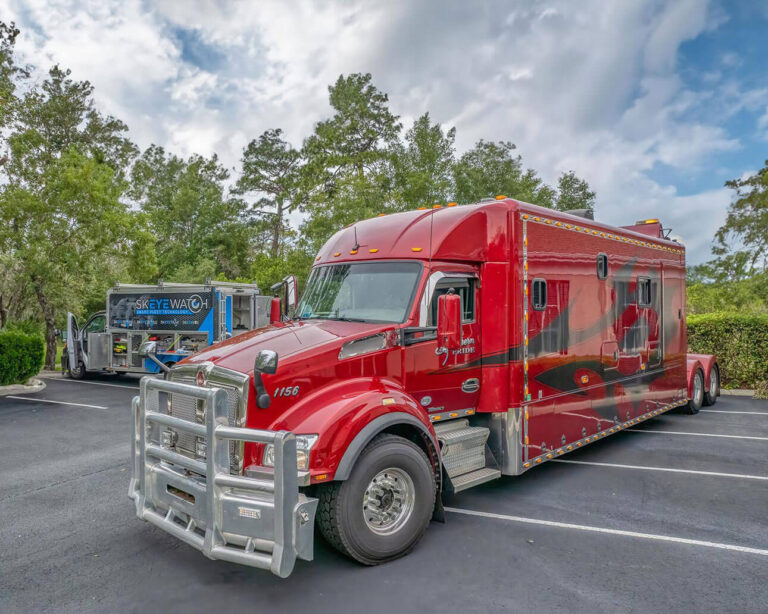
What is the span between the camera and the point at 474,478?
5.48 metres

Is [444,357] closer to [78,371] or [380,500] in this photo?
[380,500]

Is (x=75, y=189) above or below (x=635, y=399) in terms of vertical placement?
above

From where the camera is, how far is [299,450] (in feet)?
13.4

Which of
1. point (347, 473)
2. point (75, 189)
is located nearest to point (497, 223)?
point (347, 473)

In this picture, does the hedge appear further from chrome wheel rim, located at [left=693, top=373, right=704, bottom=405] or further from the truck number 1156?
chrome wheel rim, located at [left=693, top=373, right=704, bottom=405]

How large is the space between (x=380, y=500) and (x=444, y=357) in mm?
1516

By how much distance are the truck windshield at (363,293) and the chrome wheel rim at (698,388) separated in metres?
8.24

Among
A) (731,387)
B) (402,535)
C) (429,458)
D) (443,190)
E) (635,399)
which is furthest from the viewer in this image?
(443,190)

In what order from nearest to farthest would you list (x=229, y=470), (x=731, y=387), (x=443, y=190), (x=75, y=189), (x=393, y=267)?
(x=229, y=470) → (x=393, y=267) → (x=731, y=387) → (x=75, y=189) → (x=443, y=190)

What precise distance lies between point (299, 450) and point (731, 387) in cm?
1387

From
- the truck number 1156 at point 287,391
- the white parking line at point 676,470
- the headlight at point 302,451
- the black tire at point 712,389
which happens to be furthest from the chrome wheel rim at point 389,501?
the black tire at point 712,389

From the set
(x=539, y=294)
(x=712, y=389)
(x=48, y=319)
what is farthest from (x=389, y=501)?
(x=48, y=319)

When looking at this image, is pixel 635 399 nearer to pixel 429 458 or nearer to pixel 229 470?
pixel 429 458

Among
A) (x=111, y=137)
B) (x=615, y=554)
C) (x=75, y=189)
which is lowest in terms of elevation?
(x=615, y=554)
